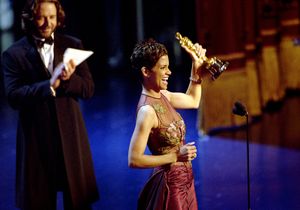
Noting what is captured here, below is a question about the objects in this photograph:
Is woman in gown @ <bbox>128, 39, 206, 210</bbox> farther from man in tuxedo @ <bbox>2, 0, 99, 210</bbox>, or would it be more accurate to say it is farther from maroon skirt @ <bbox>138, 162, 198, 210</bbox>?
man in tuxedo @ <bbox>2, 0, 99, 210</bbox>

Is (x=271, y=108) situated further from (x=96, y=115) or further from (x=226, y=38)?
(x=96, y=115)

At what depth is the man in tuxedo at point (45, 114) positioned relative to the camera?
13.0 ft

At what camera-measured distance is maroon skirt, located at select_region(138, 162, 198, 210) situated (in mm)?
3389

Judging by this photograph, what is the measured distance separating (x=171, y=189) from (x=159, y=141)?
26 cm

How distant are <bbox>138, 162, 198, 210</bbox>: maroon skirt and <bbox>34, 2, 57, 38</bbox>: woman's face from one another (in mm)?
1138

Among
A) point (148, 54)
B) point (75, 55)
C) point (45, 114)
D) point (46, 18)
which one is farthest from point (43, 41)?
point (148, 54)

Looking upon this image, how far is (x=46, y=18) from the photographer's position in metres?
3.93

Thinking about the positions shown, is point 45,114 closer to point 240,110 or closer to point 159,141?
point 159,141

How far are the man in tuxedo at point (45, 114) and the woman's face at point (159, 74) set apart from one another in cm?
75

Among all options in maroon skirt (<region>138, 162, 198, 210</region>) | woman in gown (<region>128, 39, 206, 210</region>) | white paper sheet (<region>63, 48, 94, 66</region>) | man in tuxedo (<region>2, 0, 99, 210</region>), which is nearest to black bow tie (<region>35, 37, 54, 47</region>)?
man in tuxedo (<region>2, 0, 99, 210</region>)

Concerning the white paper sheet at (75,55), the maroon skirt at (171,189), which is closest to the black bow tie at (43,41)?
the white paper sheet at (75,55)

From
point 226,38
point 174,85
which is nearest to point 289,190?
point 226,38

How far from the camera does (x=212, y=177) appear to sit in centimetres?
572

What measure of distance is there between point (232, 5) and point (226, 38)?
14.3 inches
